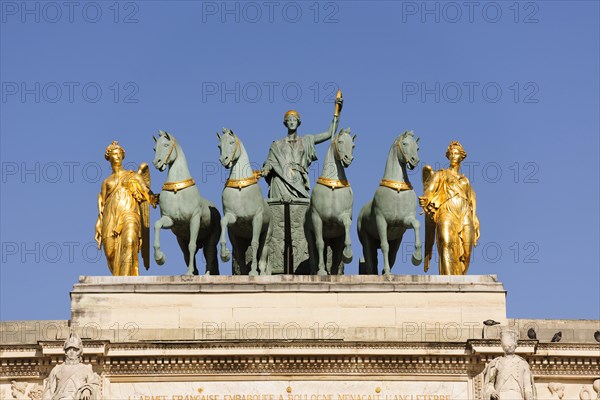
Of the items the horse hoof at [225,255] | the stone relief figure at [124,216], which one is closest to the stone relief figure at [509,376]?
the horse hoof at [225,255]

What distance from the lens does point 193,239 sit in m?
67.9

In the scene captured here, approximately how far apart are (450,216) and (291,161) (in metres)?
4.68

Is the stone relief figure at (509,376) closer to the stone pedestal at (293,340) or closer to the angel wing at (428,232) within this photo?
the stone pedestal at (293,340)

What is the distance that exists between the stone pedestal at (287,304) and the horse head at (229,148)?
10.1 feet

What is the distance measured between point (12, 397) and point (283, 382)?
6277 millimetres

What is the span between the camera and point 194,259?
68.1 m

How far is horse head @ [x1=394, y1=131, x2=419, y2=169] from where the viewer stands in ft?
222

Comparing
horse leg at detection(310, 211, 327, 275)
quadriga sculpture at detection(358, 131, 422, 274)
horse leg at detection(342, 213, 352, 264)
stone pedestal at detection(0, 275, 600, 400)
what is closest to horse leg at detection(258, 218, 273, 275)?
stone pedestal at detection(0, 275, 600, 400)

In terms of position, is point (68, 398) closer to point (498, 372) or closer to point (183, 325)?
point (183, 325)

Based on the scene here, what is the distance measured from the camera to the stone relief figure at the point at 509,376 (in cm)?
6431

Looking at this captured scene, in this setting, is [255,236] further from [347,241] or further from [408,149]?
[408,149]

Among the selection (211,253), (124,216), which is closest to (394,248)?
(211,253)

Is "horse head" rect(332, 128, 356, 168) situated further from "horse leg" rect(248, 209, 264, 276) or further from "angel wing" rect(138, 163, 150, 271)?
"angel wing" rect(138, 163, 150, 271)

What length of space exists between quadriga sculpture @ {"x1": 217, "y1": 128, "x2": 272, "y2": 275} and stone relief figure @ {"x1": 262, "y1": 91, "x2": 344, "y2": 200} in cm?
240
